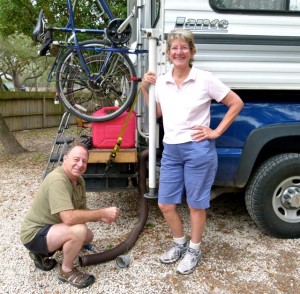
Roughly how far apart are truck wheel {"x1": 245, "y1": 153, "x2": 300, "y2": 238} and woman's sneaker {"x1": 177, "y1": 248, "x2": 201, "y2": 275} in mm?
743

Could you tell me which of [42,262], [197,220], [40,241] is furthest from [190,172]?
[42,262]

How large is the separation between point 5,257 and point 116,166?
1261mm

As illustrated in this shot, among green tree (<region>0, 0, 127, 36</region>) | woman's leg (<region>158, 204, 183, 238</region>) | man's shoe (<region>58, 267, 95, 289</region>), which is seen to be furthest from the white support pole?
green tree (<region>0, 0, 127, 36</region>)

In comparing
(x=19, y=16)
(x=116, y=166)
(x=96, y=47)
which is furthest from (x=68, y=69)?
(x=19, y=16)

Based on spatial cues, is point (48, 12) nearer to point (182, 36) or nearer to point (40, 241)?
point (182, 36)

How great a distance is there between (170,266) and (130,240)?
48 cm

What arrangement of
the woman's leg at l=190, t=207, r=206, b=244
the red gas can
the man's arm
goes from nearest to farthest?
the man's arm
the woman's leg at l=190, t=207, r=206, b=244
the red gas can

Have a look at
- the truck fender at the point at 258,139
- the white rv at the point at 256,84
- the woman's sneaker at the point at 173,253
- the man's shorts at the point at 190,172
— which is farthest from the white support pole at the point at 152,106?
the truck fender at the point at 258,139

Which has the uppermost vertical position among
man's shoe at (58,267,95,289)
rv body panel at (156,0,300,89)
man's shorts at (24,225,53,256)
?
rv body panel at (156,0,300,89)

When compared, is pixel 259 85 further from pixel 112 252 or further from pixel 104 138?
pixel 112 252

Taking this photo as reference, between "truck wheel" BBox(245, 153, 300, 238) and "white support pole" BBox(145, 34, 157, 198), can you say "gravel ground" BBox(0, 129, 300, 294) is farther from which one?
"white support pole" BBox(145, 34, 157, 198)

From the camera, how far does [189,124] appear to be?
2.69m

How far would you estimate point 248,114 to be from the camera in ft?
10.3

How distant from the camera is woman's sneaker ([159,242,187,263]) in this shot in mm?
2992
